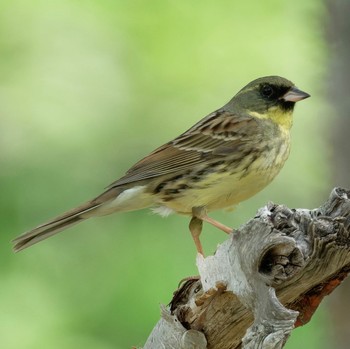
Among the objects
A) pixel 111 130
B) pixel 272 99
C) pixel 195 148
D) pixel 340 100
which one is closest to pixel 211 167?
pixel 195 148

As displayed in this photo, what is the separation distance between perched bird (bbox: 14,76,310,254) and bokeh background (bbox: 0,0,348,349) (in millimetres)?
771

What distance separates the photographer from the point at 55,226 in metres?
6.21

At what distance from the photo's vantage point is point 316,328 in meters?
7.34

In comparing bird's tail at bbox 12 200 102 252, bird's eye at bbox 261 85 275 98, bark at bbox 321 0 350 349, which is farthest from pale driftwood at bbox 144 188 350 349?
bird's eye at bbox 261 85 275 98

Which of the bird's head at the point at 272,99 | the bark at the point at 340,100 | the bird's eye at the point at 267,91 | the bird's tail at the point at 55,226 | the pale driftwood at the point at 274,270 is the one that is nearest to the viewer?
the pale driftwood at the point at 274,270

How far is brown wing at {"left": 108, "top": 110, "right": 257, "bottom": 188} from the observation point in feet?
21.0

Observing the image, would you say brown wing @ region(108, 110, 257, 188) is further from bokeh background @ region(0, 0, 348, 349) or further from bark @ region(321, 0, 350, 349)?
bark @ region(321, 0, 350, 349)

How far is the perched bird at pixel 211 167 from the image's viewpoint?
20.2 feet

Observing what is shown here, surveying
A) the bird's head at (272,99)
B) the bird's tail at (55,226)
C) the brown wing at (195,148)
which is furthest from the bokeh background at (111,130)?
A: the bird's tail at (55,226)

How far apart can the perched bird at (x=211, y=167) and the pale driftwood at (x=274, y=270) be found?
4.83 ft

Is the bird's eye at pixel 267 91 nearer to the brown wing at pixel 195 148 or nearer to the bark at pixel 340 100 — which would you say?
the brown wing at pixel 195 148

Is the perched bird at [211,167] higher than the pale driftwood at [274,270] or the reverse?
higher

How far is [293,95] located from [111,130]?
9.24 ft

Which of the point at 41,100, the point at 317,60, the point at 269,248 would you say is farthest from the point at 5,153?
the point at 269,248
